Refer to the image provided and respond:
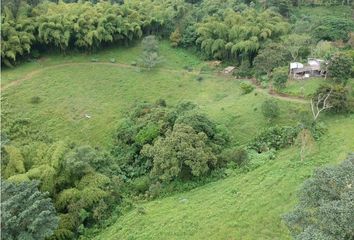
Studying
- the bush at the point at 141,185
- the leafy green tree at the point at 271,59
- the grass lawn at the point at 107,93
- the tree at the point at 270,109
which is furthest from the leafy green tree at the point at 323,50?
the bush at the point at 141,185

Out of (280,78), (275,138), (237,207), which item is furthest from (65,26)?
(237,207)

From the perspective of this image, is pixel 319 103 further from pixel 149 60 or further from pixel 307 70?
pixel 149 60

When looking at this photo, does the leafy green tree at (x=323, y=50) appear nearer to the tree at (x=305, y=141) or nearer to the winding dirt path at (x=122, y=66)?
the winding dirt path at (x=122, y=66)

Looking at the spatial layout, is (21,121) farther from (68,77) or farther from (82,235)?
(82,235)

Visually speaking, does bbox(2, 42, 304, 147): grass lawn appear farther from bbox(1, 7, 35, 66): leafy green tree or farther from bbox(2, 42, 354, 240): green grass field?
bbox(1, 7, 35, 66): leafy green tree

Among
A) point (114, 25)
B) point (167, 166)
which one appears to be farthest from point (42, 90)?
point (167, 166)

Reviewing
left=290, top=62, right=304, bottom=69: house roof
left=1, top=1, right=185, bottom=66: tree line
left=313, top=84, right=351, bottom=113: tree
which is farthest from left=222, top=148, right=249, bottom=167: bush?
left=1, top=1, right=185, bottom=66: tree line
